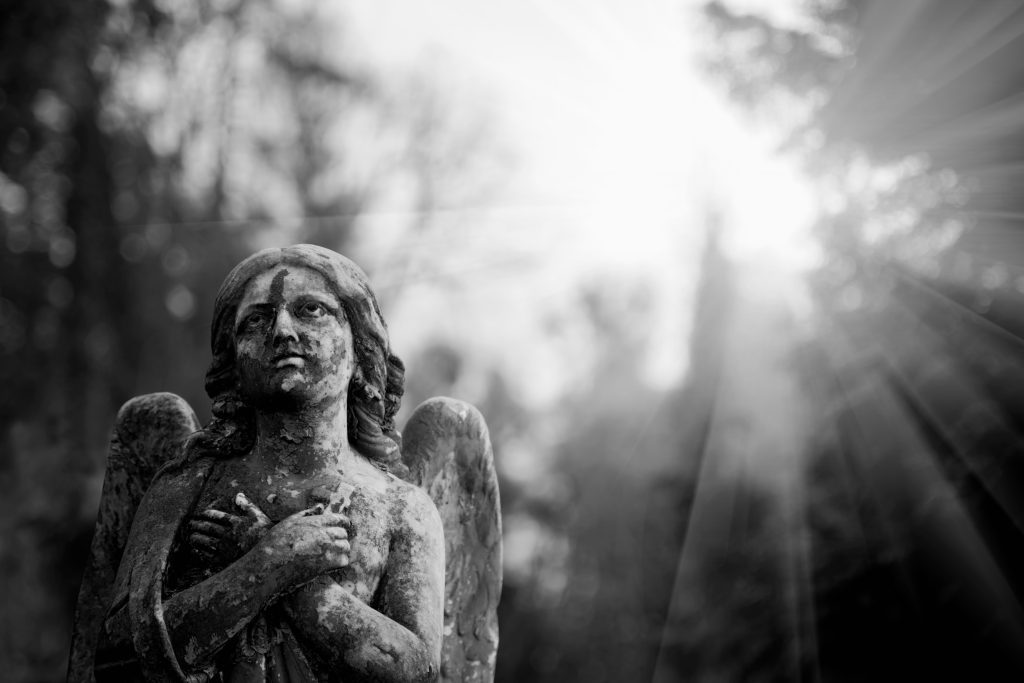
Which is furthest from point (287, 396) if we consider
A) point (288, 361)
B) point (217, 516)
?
point (217, 516)

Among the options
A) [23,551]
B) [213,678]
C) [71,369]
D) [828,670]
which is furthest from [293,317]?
[71,369]

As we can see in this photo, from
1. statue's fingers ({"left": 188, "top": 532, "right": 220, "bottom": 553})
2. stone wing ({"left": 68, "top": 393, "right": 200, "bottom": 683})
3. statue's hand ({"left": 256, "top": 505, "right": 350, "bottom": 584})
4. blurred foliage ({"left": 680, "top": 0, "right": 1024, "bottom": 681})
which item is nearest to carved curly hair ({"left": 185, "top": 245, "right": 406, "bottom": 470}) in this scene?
stone wing ({"left": 68, "top": 393, "right": 200, "bottom": 683})

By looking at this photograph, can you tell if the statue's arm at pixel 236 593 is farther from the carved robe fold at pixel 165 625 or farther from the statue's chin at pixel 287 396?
the statue's chin at pixel 287 396

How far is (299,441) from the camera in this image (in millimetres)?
3256

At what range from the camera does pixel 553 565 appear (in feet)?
75.7

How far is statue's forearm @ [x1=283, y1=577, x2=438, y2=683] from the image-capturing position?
2.83 m

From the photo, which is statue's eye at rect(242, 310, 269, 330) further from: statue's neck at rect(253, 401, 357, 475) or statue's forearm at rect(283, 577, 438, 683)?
statue's forearm at rect(283, 577, 438, 683)

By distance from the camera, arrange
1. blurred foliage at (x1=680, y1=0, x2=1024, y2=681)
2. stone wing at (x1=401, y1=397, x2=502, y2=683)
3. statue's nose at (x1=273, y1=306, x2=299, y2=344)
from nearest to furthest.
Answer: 1. statue's nose at (x1=273, y1=306, x2=299, y2=344)
2. stone wing at (x1=401, y1=397, x2=502, y2=683)
3. blurred foliage at (x1=680, y1=0, x2=1024, y2=681)

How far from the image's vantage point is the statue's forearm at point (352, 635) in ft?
9.30

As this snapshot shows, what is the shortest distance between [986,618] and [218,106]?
592 inches

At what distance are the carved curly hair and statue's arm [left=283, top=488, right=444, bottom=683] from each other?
0.44 m

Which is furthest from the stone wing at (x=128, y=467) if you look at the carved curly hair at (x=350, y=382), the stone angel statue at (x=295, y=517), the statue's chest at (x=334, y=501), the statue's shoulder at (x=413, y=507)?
the statue's shoulder at (x=413, y=507)

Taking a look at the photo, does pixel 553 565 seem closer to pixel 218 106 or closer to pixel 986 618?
pixel 218 106

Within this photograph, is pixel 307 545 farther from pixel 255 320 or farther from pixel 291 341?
pixel 255 320
